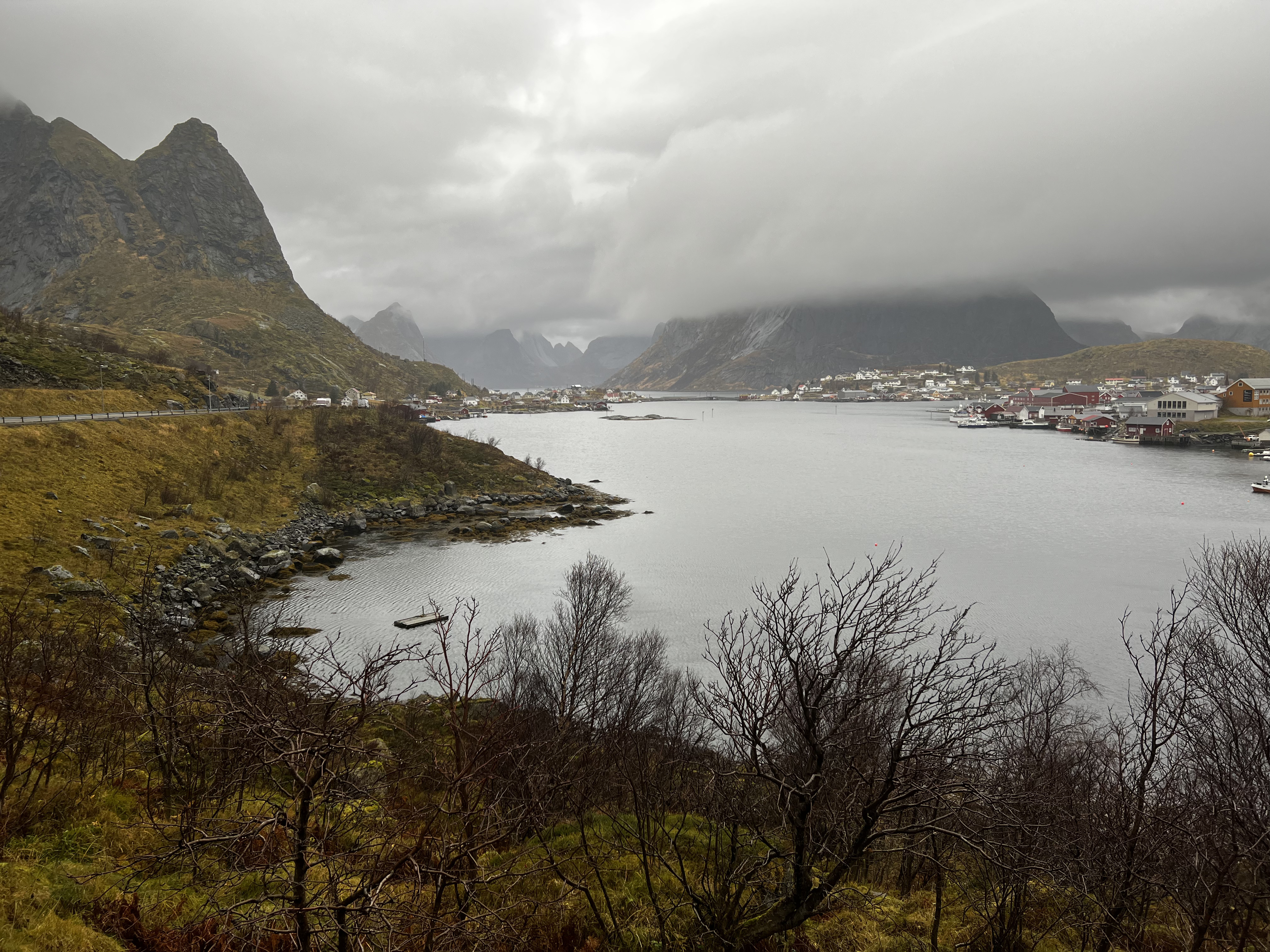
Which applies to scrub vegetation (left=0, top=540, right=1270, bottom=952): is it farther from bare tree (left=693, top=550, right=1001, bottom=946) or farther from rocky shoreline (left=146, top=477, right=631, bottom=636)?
rocky shoreline (left=146, top=477, right=631, bottom=636)

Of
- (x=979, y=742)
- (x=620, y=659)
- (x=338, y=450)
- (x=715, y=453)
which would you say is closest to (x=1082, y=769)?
(x=979, y=742)

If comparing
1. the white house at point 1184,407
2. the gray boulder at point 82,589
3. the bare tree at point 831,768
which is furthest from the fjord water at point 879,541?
→ the white house at point 1184,407

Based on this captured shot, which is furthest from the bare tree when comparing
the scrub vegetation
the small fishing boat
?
the small fishing boat

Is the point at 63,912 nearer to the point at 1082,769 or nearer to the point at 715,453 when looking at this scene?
the point at 1082,769

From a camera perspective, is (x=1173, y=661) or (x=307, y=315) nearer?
(x=1173, y=661)

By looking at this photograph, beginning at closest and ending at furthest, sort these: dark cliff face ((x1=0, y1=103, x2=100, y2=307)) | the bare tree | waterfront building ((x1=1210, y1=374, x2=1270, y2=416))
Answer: the bare tree → waterfront building ((x1=1210, y1=374, x2=1270, y2=416)) → dark cliff face ((x1=0, y1=103, x2=100, y2=307))

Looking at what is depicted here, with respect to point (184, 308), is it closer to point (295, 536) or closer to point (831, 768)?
point (295, 536)
